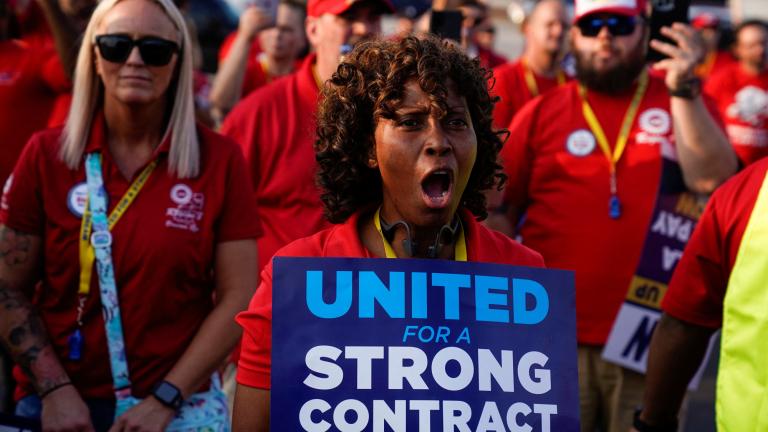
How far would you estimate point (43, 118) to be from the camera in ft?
20.7

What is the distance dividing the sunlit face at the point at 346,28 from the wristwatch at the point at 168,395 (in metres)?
2.26

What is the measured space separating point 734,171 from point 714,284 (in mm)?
2231

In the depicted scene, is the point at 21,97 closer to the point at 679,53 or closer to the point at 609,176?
the point at 609,176

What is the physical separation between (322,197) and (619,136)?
9.16 ft

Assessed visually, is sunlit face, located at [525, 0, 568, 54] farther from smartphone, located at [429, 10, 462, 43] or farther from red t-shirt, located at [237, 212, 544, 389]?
red t-shirt, located at [237, 212, 544, 389]

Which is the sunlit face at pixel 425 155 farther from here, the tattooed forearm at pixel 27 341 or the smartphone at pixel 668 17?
the smartphone at pixel 668 17

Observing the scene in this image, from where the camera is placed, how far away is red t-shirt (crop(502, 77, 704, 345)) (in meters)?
5.91

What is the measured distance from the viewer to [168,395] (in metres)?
4.18

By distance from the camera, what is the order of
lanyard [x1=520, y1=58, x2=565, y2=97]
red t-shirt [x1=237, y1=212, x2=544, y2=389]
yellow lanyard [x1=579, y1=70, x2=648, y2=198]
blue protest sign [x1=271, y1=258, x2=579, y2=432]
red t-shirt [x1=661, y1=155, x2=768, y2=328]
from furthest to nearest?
lanyard [x1=520, y1=58, x2=565, y2=97], yellow lanyard [x1=579, y1=70, x2=648, y2=198], red t-shirt [x1=661, y1=155, x2=768, y2=328], red t-shirt [x1=237, y1=212, x2=544, y2=389], blue protest sign [x1=271, y1=258, x2=579, y2=432]

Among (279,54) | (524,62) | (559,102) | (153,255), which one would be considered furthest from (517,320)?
Answer: (279,54)

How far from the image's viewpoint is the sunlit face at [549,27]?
812 centimetres

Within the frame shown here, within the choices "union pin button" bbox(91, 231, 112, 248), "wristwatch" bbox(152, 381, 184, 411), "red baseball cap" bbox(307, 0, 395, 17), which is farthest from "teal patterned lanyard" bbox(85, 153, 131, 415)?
"red baseball cap" bbox(307, 0, 395, 17)

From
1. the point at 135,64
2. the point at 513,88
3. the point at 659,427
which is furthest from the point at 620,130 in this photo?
the point at 135,64

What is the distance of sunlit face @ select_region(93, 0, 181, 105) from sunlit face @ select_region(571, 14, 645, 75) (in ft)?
7.79
